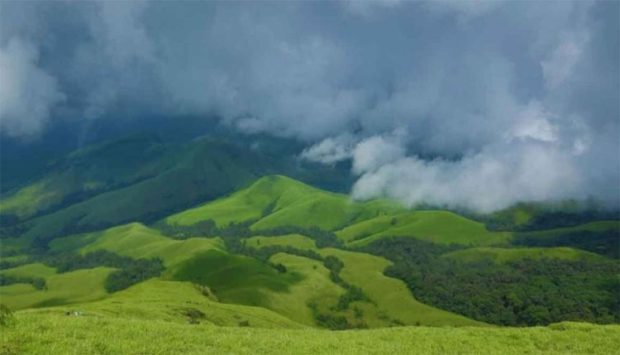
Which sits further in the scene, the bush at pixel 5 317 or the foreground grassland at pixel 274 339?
the bush at pixel 5 317

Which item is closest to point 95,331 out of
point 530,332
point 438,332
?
point 438,332

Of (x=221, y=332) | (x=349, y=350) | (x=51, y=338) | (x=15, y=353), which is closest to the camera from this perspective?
(x=15, y=353)

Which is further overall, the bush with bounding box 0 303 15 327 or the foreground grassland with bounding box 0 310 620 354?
the bush with bounding box 0 303 15 327

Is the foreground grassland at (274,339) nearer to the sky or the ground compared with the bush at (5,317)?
nearer to the ground

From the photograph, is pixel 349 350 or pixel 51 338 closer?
pixel 51 338

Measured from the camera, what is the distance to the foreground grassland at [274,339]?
36.5 m

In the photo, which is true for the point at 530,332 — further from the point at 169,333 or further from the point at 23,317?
the point at 23,317

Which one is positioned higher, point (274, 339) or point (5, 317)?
point (5, 317)

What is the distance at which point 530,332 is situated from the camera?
46344mm

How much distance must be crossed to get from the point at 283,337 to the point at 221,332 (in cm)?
461

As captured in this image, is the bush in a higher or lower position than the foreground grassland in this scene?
higher

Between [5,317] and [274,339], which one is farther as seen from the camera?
[274,339]

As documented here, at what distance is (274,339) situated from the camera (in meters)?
42.6

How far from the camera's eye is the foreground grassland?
36500 mm
